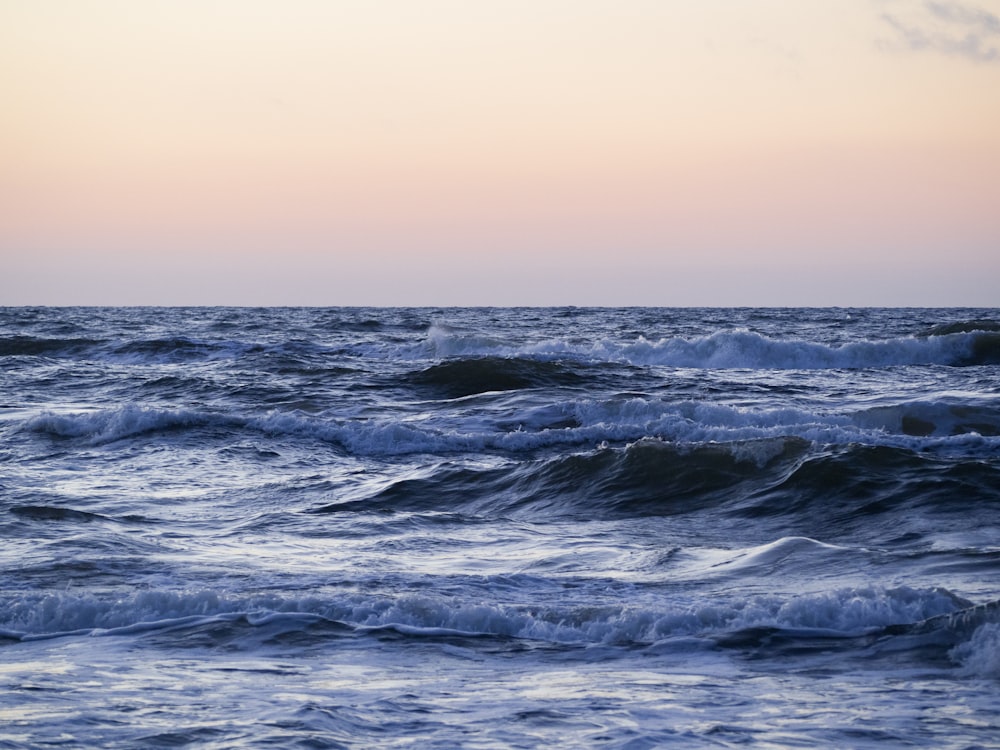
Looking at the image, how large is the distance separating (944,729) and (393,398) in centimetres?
1485

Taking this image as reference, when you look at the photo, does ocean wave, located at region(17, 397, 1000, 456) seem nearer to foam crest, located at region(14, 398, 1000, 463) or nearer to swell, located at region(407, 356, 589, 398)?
foam crest, located at region(14, 398, 1000, 463)

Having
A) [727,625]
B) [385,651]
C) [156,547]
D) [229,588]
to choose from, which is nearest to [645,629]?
[727,625]

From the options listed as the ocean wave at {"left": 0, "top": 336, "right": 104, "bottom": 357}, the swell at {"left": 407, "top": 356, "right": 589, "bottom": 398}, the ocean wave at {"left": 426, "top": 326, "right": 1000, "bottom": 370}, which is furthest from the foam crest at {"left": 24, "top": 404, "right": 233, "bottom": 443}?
the ocean wave at {"left": 0, "top": 336, "right": 104, "bottom": 357}

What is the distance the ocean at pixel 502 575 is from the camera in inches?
164

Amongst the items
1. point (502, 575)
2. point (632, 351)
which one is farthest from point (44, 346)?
point (502, 575)

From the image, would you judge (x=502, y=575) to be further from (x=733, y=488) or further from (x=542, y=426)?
(x=542, y=426)

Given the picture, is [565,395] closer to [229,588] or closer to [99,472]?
[99,472]

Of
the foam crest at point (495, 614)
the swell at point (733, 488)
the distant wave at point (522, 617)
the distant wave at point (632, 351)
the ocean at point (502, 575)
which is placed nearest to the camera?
the ocean at point (502, 575)

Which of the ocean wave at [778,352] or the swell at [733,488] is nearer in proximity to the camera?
the swell at [733,488]

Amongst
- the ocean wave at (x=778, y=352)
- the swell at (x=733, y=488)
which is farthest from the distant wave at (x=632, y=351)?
the swell at (x=733, y=488)

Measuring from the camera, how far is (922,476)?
9.57 m

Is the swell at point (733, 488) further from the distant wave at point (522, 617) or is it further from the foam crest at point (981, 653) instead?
the foam crest at point (981, 653)

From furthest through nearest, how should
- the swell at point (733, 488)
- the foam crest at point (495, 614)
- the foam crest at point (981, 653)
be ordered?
the swell at point (733, 488) < the foam crest at point (495, 614) < the foam crest at point (981, 653)

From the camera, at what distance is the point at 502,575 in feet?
21.9
